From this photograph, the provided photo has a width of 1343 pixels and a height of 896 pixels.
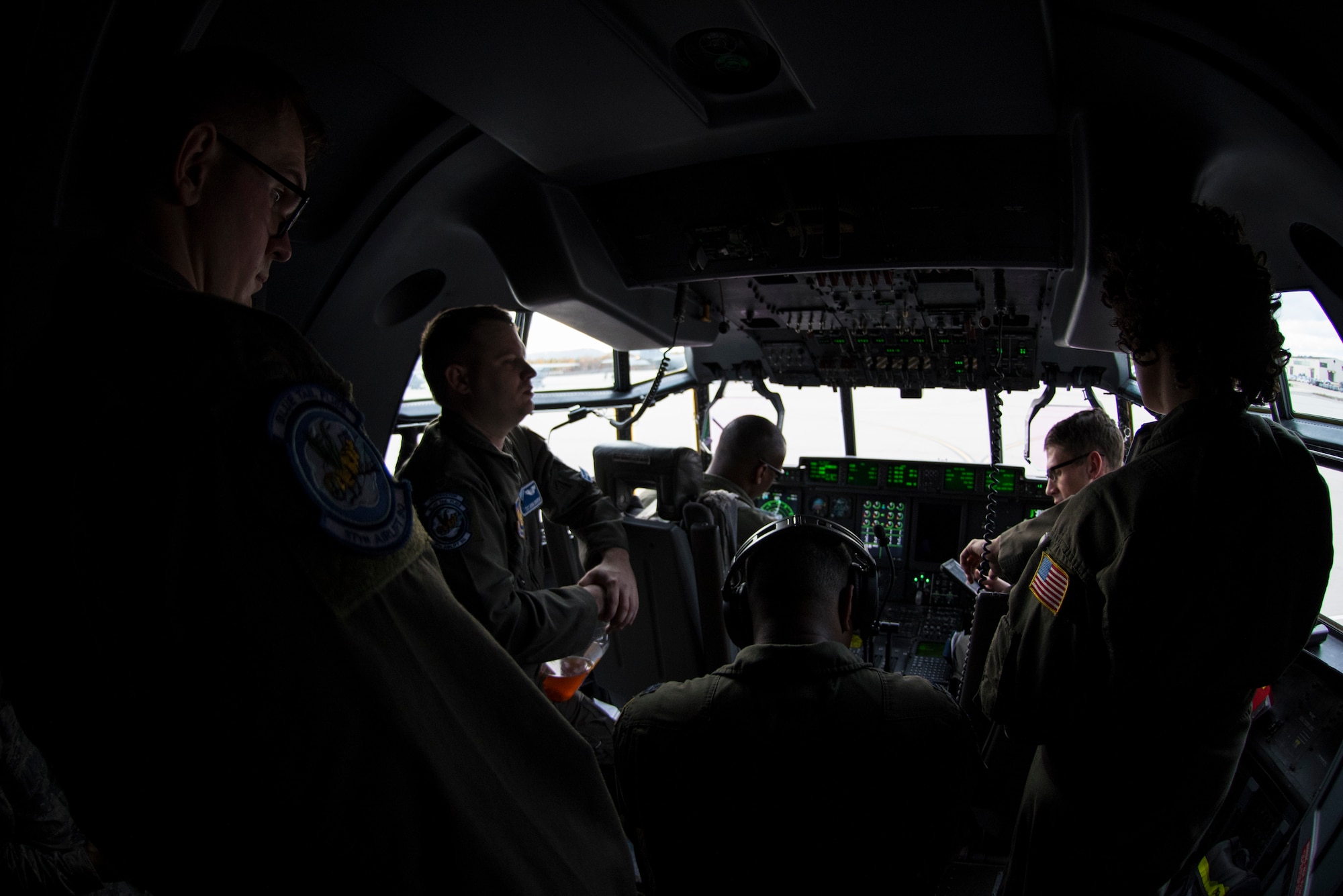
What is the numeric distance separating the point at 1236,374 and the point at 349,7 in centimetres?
183

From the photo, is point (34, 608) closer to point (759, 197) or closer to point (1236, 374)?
point (1236, 374)

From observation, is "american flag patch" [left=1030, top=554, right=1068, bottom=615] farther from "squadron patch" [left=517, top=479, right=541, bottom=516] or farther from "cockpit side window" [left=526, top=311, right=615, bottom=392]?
"cockpit side window" [left=526, top=311, right=615, bottom=392]

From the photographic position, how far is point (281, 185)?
2.27ft

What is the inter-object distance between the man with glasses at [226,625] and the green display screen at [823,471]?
3.85 meters

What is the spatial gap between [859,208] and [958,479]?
2298 millimetres

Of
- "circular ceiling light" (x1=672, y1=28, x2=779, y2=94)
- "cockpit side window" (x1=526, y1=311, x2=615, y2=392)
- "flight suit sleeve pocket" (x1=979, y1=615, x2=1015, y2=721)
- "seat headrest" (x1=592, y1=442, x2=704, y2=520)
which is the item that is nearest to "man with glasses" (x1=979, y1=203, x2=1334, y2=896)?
"flight suit sleeve pocket" (x1=979, y1=615, x2=1015, y2=721)

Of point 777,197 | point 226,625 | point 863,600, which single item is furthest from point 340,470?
point 777,197

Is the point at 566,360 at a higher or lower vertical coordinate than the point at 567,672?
higher

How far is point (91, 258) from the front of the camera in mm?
534

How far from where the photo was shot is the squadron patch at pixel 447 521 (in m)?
1.46

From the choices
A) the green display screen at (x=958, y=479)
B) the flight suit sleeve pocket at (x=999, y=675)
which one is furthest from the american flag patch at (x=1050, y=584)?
the green display screen at (x=958, y=479)

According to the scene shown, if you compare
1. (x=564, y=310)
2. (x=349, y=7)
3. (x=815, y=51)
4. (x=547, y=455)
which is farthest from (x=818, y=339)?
(x=349, y=7)

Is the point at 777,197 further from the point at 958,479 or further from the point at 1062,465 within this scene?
the point at 958,479

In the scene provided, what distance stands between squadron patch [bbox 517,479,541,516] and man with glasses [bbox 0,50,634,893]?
126 centimetres
